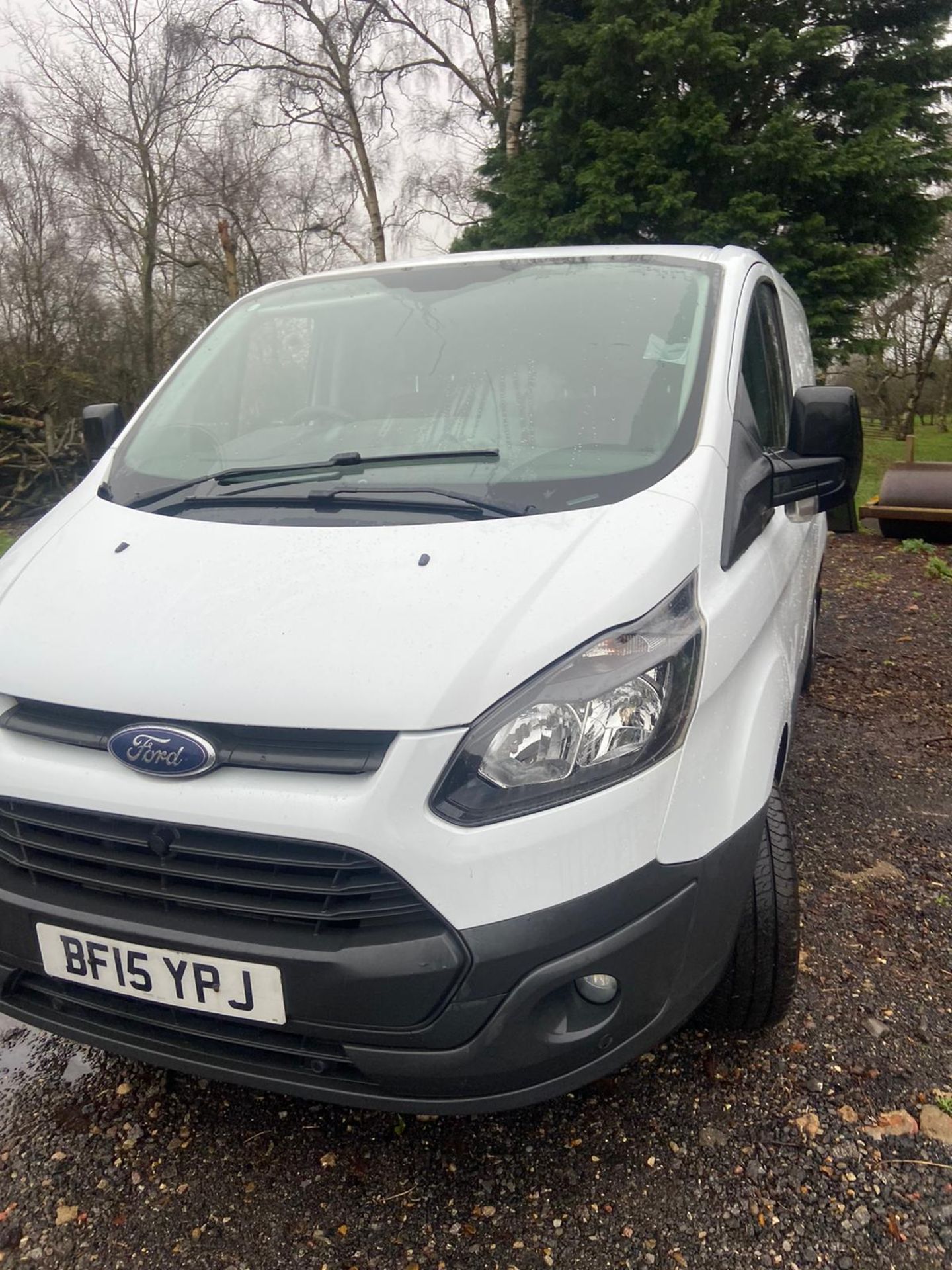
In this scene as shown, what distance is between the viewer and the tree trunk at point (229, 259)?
20516mm

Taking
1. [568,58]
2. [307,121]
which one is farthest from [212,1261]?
[307,121]

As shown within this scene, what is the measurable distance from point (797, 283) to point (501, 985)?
11147mm

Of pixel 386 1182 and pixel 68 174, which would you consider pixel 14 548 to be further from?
pixel 68 174

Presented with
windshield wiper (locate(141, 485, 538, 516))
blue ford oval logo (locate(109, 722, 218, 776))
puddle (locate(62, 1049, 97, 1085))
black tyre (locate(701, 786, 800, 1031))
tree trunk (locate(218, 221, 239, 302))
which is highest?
tree trunk (locate(218, 221, 239, 302))

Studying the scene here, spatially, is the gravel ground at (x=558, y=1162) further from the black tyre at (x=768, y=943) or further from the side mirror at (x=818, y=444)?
the side mirror at (x=818, y=444)

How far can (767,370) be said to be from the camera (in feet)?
9.25

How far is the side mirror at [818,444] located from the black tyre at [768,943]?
79 centimetres

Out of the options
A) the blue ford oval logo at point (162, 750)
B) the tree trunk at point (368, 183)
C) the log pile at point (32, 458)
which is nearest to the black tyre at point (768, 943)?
the blue ford oval logo at point (162, 750)

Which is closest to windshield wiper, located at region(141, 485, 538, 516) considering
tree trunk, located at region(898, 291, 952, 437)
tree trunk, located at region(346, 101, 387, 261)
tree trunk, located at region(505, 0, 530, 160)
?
tree trunk, located at region(505, 0, 530, 160)

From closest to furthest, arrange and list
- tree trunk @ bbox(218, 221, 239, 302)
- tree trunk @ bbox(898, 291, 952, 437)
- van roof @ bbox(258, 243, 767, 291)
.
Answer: van roof @ bbox(258, 243, 767, 291), tree trunk @ bbox(218, 221, 239, 302), tree trunk @ bbox(898, 291, 952, 437)

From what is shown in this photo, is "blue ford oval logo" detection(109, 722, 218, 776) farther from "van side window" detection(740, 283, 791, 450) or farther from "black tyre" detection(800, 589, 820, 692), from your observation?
"black tyre" detection(800, 589, 820, 692)

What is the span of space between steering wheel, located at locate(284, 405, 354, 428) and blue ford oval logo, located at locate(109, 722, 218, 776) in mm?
1143

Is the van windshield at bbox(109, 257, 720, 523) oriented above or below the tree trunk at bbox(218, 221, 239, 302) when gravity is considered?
below

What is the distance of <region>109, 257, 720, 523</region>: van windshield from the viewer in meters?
2.11
